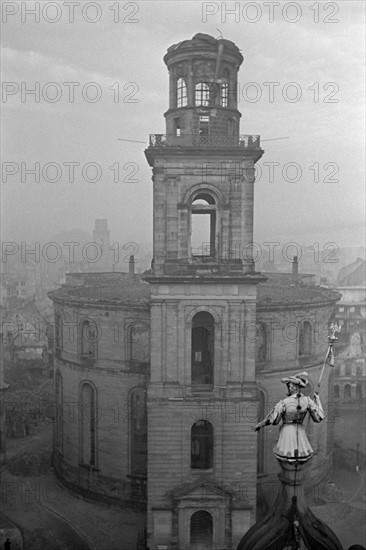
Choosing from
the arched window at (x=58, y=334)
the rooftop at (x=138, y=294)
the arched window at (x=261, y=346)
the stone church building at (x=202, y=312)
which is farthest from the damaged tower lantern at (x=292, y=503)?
the arched window at (x=58, y=334)

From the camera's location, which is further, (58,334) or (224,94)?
(58,334)

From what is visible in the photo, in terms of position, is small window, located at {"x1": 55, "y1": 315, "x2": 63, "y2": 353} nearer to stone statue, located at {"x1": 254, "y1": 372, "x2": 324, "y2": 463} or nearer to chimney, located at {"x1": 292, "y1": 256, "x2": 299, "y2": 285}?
chimney, located at {"x1": 292, "y1": 256, "x2": 299, "y2": 285}

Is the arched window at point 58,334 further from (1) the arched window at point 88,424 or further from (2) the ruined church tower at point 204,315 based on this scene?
(2) the ruined church tower at point 204,315

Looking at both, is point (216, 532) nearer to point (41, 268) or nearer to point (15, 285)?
point (15, 285)

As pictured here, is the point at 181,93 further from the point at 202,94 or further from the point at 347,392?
the point at 347,392

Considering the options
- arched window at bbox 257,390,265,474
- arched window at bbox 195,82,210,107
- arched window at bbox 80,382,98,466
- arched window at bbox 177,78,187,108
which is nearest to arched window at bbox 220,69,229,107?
arched window at bbox 195,82,210,107

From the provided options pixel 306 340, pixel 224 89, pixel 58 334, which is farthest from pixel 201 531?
pixel 224 89
